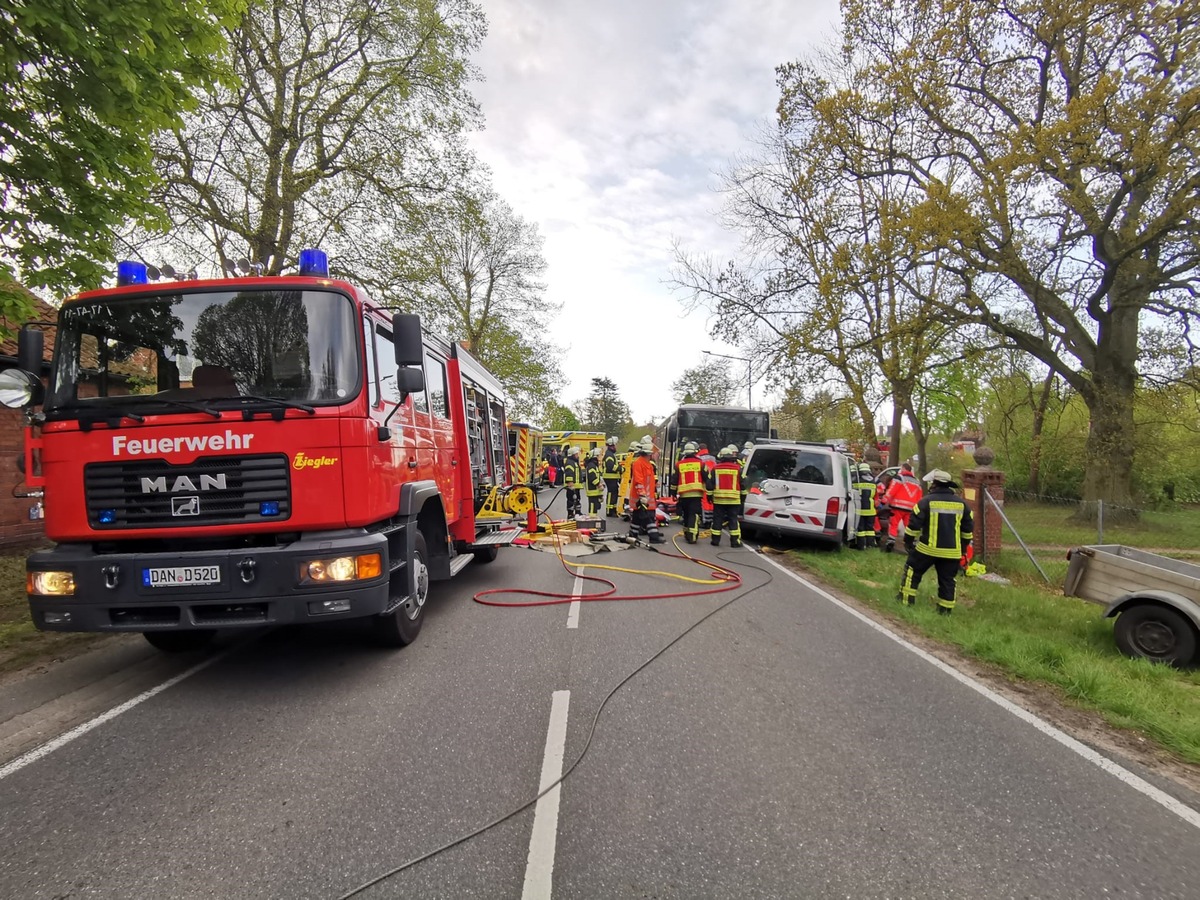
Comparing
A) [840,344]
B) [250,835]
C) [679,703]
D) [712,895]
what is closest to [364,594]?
[250,835]

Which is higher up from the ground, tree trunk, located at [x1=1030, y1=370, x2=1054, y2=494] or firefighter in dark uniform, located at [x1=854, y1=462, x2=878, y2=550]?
tree trunk, located at [x1=1030, y1=370, x2=1054, y2=494]

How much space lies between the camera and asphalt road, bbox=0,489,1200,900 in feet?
8.13

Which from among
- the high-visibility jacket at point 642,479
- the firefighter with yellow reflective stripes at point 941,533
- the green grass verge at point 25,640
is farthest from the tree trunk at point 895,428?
the green grass verge at point 25,640

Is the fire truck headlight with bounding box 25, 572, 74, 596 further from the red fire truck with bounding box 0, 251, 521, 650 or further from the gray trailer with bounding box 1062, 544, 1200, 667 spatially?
the gray trailer with bounding box 1062, 544, 1200, 667

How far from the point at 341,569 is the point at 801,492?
879 cm

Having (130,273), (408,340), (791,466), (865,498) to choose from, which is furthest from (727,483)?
(130,273)

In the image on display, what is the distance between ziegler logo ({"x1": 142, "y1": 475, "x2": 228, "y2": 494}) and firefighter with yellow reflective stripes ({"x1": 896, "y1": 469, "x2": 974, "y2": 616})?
262 inches

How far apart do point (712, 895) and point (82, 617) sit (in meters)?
4.06

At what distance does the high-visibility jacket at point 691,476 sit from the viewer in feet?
38.5

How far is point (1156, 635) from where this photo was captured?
5422 millimetres

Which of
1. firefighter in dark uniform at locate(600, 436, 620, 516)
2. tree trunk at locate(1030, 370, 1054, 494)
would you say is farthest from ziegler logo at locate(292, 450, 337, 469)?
tree trunk at locate(1030, 370, 1054, 494)

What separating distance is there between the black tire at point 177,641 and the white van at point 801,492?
29.3 feet

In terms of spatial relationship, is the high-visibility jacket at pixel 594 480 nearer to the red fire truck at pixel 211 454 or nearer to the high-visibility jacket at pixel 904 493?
the high-visibility jacket at pixel 904 493

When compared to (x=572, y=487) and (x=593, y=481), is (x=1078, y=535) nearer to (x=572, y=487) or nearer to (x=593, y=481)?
(x=593, y=481)
